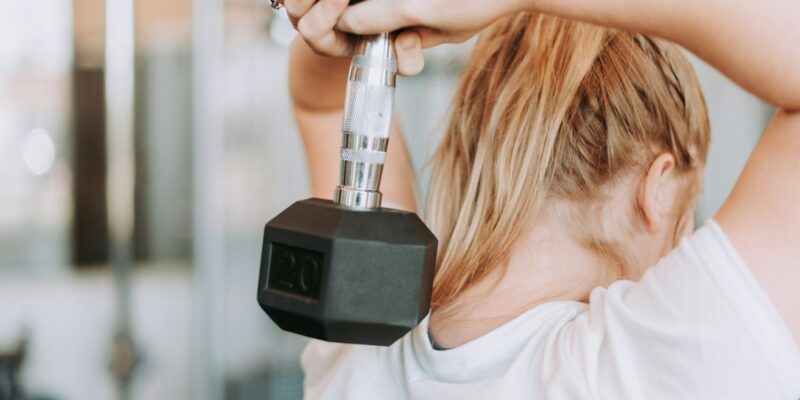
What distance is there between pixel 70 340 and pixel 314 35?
1590mm

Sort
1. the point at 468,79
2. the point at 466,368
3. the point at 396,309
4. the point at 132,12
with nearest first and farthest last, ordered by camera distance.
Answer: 1. the point at 396,309
2. the point at 466,368
3. the point at 468,79
4. the point at 132,12

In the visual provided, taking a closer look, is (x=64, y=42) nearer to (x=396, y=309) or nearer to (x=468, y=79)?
(x=468, y=79)

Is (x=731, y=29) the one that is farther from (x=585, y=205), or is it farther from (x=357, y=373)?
(x=357, y=373)

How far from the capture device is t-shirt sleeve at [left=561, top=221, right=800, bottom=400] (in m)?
0.51

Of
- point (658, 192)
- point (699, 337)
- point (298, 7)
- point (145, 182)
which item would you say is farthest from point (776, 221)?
point (145, 182)

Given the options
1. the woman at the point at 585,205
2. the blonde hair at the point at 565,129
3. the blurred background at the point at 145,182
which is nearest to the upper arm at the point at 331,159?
the woman at the point at 585,205

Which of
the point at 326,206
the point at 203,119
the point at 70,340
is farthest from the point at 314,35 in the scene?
the point at 70,340

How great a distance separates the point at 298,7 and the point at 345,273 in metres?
0.18

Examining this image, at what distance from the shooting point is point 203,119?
75.7 inches

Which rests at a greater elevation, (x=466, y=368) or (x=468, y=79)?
(x=468, y=79)

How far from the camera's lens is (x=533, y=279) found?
717mm

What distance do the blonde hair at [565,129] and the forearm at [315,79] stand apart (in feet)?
0.49

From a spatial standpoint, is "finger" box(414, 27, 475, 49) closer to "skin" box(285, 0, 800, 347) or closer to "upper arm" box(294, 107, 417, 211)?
"skin" box(285, 0, 800, 347)

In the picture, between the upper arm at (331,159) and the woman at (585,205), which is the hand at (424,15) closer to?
the woman at (585,205)
